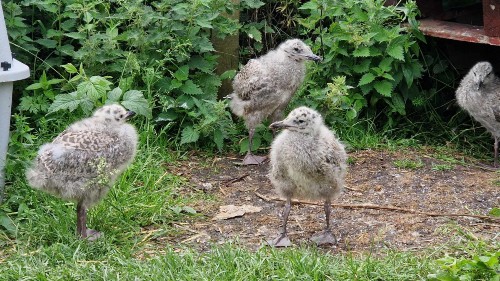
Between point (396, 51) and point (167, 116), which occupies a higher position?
point (396, 51)

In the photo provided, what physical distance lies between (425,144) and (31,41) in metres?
3.68

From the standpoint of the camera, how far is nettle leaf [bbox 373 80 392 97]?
824 cm

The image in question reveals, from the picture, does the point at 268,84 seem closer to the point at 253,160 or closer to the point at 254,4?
the point at 253,160

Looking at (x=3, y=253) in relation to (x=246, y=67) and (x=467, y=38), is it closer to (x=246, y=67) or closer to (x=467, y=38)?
(x=246, y=67)

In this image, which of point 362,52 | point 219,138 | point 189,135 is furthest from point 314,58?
point 189,135

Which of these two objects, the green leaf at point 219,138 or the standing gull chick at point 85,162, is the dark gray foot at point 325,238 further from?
the green leaf at point 219,138

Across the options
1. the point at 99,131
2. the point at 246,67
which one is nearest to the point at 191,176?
the point at 246,67

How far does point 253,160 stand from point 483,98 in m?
2.14

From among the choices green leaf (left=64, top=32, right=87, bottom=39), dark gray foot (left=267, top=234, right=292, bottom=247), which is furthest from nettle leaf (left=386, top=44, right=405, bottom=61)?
green leaf (left=64, top=32, right=87, bottom=39)

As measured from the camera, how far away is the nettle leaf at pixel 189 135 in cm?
798

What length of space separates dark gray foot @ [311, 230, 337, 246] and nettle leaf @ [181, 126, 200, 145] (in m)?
2.03

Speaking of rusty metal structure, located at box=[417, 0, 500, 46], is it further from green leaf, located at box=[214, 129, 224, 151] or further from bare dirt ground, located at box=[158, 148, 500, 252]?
green leaf, located at box=[214, 129, 224, 151]

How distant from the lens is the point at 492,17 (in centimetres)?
820

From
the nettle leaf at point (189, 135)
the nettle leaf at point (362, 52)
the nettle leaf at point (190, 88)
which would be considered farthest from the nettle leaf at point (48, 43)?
the nettle leaf at point (362, 52)
